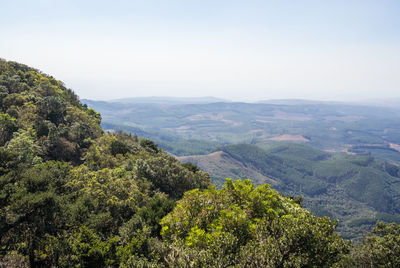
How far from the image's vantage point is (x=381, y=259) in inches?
707

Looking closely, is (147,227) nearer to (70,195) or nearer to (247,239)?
(247,239)

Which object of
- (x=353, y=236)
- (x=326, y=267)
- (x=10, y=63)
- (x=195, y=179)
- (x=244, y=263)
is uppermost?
(x=10, y=63)

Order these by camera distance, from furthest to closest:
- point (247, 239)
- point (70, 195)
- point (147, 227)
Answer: point (70, 195)
point (147, 227)
point (247, 239)

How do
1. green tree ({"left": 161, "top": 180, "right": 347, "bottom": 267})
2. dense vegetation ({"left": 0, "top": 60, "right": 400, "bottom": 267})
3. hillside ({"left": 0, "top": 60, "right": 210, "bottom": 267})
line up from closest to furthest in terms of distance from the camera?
green tree ({"left": 161, "top": 180, "right": 347, "bottom": 267})
dense vegetation ({"left": 0, "top": 60, "right": 400, "bottom": 267})
hillside ({"left": 0, "top": 60, "right": 210, "bottom": 267})

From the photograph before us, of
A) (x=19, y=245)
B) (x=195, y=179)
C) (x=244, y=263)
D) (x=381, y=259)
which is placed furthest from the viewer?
(x=195, y=179)

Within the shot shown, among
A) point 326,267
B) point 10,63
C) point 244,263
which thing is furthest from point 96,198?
point 10,63

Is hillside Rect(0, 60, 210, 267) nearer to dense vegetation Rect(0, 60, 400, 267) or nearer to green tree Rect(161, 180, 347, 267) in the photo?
dense vegetation Rect(0, 60, 400, 267)

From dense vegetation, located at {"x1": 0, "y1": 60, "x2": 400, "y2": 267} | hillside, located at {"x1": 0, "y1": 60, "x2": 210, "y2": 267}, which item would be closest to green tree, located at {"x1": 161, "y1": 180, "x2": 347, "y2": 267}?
dense vegetation, located at {"x1": 0, "y1": 60, "x2": 400, "y2": 267}

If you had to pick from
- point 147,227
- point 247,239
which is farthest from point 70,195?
point 247,239

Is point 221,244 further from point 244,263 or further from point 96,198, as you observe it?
point 96,198

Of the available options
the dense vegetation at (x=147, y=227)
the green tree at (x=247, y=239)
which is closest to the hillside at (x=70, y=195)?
the dense vegetation at (x=147, y=227)

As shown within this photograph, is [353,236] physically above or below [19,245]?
below

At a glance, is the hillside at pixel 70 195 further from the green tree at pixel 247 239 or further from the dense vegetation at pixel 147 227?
the green tree at pixel 247 239

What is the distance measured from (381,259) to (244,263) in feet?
41.6
